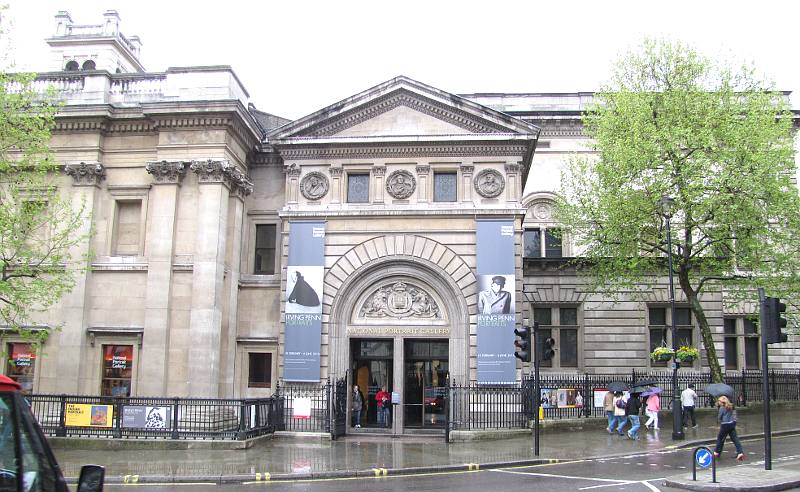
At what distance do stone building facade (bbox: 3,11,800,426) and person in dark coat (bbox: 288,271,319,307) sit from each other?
0.40m

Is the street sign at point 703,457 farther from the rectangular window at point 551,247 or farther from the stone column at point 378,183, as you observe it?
the rectangular window at point 551,247

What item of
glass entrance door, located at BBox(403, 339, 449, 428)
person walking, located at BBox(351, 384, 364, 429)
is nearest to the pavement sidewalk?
person walking, located at BBox(351, 384, 364, 429)

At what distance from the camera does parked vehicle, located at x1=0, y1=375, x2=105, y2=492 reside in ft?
14.7

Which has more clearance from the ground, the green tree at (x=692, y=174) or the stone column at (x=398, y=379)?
the green tree at (x=692, y=174)

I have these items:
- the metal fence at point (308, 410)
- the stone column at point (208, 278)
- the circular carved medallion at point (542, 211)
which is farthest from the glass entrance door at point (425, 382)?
the circular carved medallion at point (542, 211)

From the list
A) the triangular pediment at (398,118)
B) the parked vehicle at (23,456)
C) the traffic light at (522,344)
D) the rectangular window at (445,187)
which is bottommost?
the parked vehicle at (23,456)

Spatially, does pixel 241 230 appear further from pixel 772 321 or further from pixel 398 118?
pixel 772 321

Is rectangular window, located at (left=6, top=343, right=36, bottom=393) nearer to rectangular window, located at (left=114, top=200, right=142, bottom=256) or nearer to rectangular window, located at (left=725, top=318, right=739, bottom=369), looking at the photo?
rectangular window, located at (left=114, top=200, right=142, bottom=256)

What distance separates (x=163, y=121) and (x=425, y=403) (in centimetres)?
1434

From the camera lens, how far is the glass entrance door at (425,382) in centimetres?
2527

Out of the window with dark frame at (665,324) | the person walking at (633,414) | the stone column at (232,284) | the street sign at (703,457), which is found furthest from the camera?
the window with dark frame at (665,324)

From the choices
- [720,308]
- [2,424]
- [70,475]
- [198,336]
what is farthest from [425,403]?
[2,424]

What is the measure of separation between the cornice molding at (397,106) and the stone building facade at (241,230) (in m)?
0.05

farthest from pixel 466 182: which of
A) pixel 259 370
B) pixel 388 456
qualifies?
pixel 388 456
